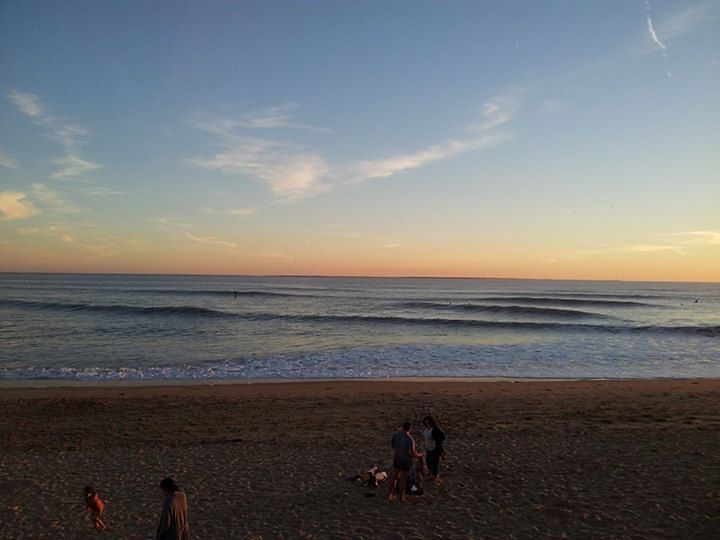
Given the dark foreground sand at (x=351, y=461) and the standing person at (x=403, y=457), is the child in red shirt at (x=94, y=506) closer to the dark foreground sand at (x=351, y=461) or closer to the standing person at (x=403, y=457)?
the dark foreground sand at (x=351, y=461)

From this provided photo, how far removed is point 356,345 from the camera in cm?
2936

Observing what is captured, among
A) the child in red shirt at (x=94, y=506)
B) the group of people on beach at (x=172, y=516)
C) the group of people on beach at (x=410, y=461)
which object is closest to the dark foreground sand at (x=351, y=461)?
the child in red shirt at (x=94, y=506)

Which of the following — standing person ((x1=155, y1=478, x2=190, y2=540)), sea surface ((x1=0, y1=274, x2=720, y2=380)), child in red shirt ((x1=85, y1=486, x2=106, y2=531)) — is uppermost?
standing person ((x1=155, y1=478, x2=190, y2=540))

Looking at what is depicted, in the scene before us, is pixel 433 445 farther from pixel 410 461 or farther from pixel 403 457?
pixel 403 457

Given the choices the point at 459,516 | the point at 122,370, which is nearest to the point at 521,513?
the point at 459,516

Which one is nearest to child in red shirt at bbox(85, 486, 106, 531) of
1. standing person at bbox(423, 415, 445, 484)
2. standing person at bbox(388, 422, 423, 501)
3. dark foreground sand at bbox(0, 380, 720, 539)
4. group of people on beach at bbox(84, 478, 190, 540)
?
dark foreground sand at bbox(0, 380, 720, 539)

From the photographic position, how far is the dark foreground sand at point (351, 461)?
7766 millimetres

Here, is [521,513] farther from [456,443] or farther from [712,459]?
[712,459]

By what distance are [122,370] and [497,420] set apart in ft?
48.8

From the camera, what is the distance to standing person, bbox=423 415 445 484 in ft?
30.3

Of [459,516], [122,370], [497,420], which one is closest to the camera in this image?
[459,516]

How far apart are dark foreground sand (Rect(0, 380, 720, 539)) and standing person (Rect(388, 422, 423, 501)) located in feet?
1.04

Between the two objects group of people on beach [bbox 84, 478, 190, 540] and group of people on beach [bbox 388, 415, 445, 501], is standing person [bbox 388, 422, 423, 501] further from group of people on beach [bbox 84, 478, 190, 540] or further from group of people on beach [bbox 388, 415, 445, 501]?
group of people on beach [bbox 84, 478, 190, 540]

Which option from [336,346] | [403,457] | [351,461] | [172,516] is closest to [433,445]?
[403,457]
